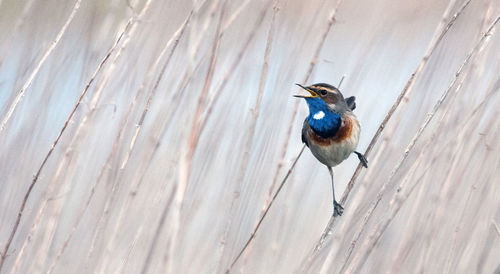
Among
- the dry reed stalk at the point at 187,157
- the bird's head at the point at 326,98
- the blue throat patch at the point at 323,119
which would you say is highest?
the bird's head at the point at 326,98

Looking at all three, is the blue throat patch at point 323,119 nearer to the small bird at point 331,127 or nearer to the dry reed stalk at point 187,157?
the small bird at point 331,127

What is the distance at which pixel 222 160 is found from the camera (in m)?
3.01

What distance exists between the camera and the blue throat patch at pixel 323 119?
324cm

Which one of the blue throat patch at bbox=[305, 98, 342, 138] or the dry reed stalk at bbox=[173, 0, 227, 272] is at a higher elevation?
the blue throat patch at bbox=[305, 98, 342, 138]

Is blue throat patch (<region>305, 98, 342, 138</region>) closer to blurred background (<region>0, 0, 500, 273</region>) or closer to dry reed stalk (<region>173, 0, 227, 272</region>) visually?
blurred background (<region>0, 0, 500, 273</region>)

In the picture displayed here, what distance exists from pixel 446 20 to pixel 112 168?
1.28m

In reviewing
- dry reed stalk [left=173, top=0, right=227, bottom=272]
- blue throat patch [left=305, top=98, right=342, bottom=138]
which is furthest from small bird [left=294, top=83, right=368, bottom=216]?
dry reed stalk [left=173, top=0, right=227, bottom=272]

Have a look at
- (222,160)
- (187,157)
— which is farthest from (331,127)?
(187,157)

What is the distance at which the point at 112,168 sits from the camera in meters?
2.58

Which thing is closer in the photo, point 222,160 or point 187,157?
point 187,157

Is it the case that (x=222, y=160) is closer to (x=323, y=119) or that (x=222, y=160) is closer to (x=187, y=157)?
(x=323, y=119)

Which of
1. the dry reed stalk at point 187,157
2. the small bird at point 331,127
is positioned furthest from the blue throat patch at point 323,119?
the dry reed stalk at point 187,157

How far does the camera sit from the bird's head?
3164mm

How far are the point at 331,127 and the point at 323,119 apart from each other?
2.0 inches
